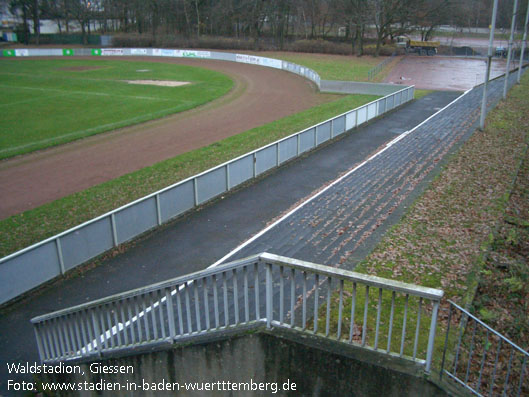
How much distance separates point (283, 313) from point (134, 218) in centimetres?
867

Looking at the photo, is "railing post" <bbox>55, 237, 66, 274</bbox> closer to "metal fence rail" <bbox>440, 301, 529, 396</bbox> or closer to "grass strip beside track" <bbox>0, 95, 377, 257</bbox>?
"grass strip beside track" <bbox>0, 95, 377, 257</bbox>

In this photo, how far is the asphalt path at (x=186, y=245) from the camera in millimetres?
11773

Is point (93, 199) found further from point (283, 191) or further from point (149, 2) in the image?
point (149, 2)

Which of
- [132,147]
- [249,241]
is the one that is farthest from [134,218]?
[132,147]

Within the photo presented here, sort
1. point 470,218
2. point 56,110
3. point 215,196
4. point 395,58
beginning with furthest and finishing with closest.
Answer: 1. point 395,58
2. point 56,110
3. point 215,196
4. point 470,218

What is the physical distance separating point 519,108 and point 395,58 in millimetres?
43390

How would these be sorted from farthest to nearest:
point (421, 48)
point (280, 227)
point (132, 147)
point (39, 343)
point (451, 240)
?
1. point (421, 48)
2. point (132, 147)
3. point (280, 227)
4. point (451, 240)
5. point (39, 343)

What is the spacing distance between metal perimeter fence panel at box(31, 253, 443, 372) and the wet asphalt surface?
2.20 metres

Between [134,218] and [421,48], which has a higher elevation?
[421,48]

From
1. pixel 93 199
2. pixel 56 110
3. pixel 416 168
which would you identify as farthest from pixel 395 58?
pixel 93 199

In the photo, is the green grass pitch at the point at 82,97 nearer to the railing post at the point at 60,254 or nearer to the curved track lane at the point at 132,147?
the curved track lane at the point at 132,147

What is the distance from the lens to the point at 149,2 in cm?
9294

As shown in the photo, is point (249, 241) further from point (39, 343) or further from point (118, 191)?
point (118, 191)

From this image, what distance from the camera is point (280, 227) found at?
14781 mm
